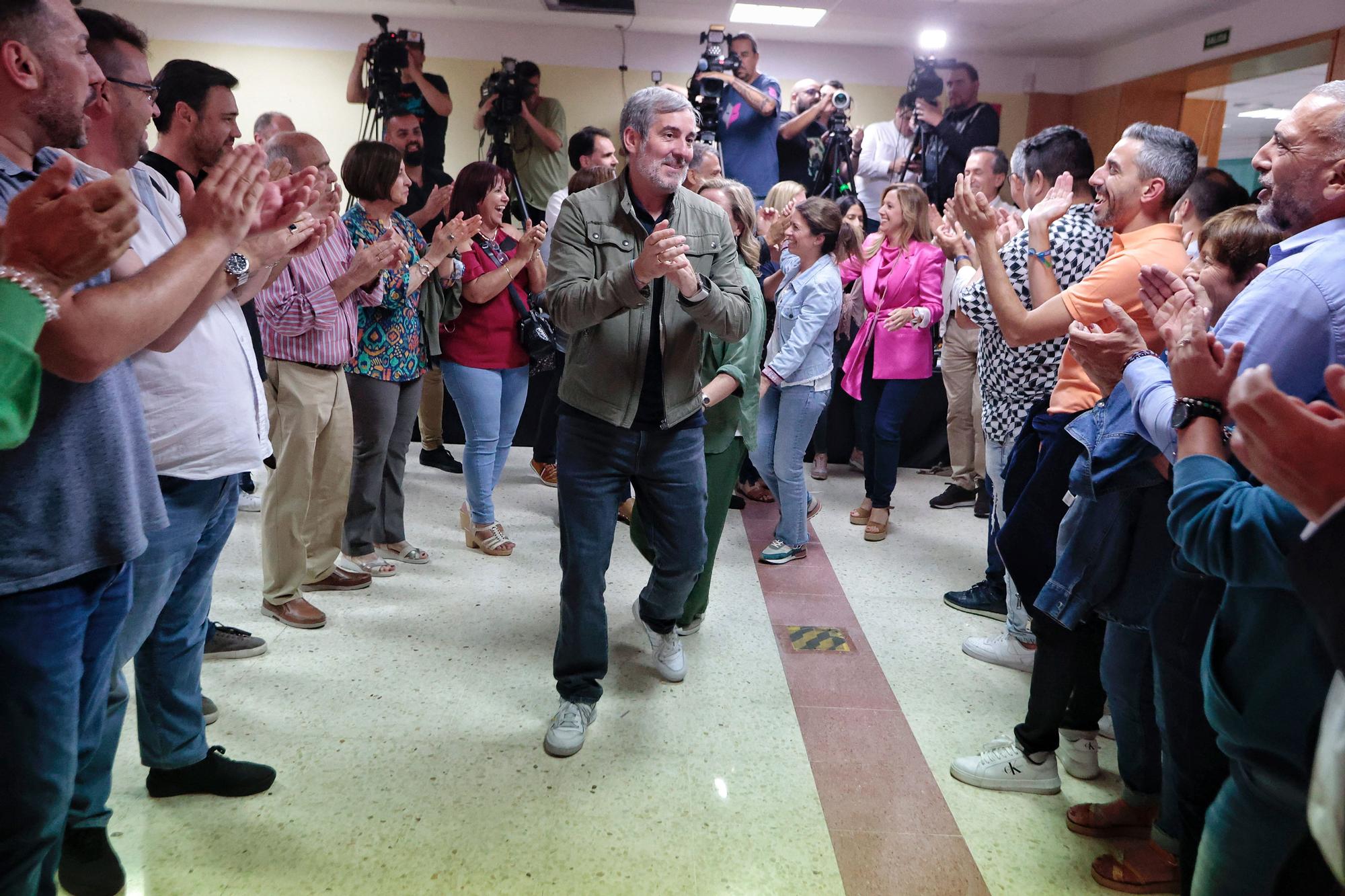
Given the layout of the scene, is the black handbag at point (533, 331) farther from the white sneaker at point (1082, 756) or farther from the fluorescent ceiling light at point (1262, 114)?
the fluorescent ceiling light at point (1262, 114)

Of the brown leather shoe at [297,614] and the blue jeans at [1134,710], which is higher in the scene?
the blue jeans at [1134,710]

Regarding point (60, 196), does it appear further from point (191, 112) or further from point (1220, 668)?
point (1220, 668)

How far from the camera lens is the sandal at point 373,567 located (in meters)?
3.18

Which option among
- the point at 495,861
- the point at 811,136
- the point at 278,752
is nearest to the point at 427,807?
the point at 495,861

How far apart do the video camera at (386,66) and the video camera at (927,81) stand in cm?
291

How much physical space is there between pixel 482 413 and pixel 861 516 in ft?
5.97

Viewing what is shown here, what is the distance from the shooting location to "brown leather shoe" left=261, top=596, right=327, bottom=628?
107 inches

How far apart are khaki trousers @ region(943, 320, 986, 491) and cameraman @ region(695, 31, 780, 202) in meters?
1.58

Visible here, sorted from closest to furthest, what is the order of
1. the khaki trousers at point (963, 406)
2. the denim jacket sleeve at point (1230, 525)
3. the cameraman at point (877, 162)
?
the denim jacket sleeve at point (1230, 525) < the khaki trousers at point (963, 406) < the cameraman at point (877, 162)

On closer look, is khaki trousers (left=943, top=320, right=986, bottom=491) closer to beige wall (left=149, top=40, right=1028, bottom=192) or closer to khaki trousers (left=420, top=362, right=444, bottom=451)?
khaki trousers (left=420, top=362, right=444, bottom=451)

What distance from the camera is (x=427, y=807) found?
1.88 meters

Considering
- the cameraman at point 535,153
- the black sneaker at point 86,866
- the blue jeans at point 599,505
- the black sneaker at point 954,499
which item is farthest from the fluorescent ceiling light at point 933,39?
the black sneaker at point 86,866

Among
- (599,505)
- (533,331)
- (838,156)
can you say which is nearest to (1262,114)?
(838,156)

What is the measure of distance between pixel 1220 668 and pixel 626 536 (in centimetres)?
274
